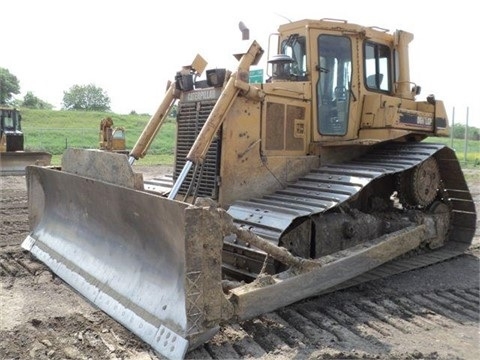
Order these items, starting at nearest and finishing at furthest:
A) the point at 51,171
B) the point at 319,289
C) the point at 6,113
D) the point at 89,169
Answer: the point at 319,289
the point at 89,169
the point at 51,171
the point at 6,113

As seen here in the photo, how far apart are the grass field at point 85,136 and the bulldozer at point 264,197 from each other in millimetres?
16886

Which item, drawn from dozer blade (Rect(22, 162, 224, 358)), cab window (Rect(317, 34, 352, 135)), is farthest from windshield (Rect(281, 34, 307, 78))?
dozer blade (Rect(22, 162, 224, 358))

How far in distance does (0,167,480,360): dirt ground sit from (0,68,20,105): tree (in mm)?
69406

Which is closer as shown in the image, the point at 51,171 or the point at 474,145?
the point at 51,171

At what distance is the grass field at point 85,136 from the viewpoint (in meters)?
26.2

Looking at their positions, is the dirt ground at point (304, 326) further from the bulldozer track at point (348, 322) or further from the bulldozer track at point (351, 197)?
the bulldozer track at point (351, 197)

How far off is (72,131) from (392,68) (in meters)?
31.0

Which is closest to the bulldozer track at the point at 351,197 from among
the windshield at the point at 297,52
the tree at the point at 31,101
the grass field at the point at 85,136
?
the windshield at the point at 297,52

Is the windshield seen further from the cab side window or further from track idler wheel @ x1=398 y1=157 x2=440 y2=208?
track idler wheel @ x1=398 y1=157 x2=440 y2=208

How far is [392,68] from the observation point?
6.66m

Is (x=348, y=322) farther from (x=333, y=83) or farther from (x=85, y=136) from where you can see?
(x=85, y=136)

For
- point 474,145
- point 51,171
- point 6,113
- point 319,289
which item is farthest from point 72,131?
point 319,289

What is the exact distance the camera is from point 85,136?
111 feet

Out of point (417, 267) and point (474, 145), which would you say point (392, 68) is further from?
point (474, 145)
